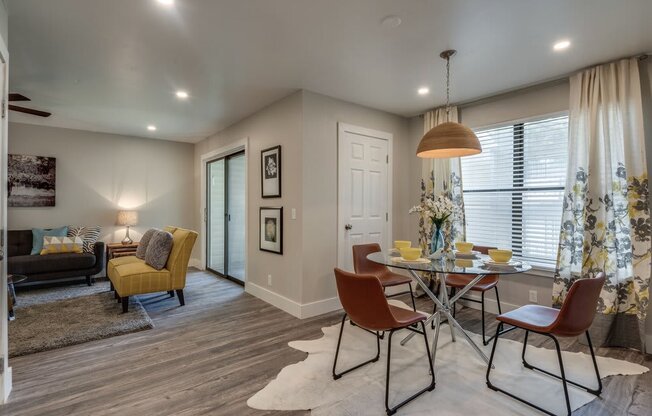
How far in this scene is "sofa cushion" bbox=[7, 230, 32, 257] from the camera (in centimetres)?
463

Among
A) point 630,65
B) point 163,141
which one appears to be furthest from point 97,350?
point 630,65

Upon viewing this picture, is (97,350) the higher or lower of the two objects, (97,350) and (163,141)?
the lower

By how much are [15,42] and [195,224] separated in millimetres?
4300

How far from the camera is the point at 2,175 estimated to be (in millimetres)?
1932

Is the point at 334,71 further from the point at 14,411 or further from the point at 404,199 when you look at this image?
the point at 14,411

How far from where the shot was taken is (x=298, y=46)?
8.60ft

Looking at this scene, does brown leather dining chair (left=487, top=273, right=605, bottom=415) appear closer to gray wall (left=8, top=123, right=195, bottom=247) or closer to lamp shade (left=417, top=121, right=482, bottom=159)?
lamp shade (left=417, top=121, right=482, bottom=159)

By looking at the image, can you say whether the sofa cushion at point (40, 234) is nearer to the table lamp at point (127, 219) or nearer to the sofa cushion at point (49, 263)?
the sofa cushion at point (49, 263)

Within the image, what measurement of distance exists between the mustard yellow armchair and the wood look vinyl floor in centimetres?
31

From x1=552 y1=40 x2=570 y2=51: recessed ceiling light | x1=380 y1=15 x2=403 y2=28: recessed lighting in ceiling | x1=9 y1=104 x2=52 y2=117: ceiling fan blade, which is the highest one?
x1=380 y1=15 x2=403 y2=28: recessed lighting in ceiling

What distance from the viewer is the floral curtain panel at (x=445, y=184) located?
3.99 m

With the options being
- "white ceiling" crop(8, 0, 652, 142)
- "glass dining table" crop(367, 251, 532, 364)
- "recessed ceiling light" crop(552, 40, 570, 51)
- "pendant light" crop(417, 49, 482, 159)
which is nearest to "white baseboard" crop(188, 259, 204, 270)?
"white ceiling" crop(8, 0, 652, 142)

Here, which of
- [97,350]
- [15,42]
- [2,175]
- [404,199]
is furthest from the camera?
[404,199]

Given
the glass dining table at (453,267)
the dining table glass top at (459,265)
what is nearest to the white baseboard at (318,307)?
the glass dining table at (453,267)
